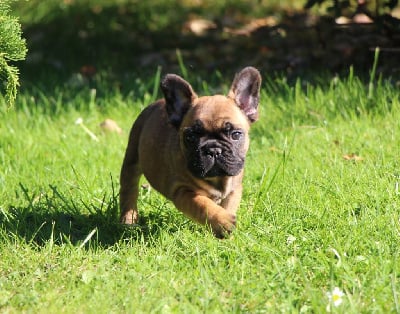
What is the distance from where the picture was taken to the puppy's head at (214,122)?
187 inches

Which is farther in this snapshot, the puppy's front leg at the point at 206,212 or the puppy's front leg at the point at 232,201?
the puppy's front leg at the point at 232,201

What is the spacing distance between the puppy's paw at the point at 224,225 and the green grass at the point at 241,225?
0.36 ft

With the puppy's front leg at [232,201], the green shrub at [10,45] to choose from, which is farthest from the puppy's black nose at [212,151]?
the green shrub at [10,45]

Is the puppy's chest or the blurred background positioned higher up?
the puppy's chest

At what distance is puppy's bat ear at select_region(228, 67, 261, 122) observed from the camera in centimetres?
524

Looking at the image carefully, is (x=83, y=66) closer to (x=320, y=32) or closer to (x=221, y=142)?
(x=320, y=32)

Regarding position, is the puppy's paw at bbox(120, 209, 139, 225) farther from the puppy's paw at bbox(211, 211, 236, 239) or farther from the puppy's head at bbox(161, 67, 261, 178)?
the puppy's paw at bbox(211, 211, 236, 239)

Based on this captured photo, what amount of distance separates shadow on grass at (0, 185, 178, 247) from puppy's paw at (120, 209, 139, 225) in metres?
0.04

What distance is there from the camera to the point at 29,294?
422 centimetres

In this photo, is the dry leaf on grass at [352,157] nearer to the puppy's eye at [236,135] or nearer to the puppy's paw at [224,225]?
the puppy's eye at [236,135]

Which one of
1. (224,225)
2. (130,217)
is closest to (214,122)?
(224,225)

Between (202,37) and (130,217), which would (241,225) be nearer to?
(130,217)

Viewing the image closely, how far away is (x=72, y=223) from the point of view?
5.36 meters

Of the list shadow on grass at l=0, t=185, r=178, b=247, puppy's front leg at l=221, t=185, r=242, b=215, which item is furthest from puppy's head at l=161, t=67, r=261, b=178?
shadow on grass at l=0, t=185, r=178, b=247
